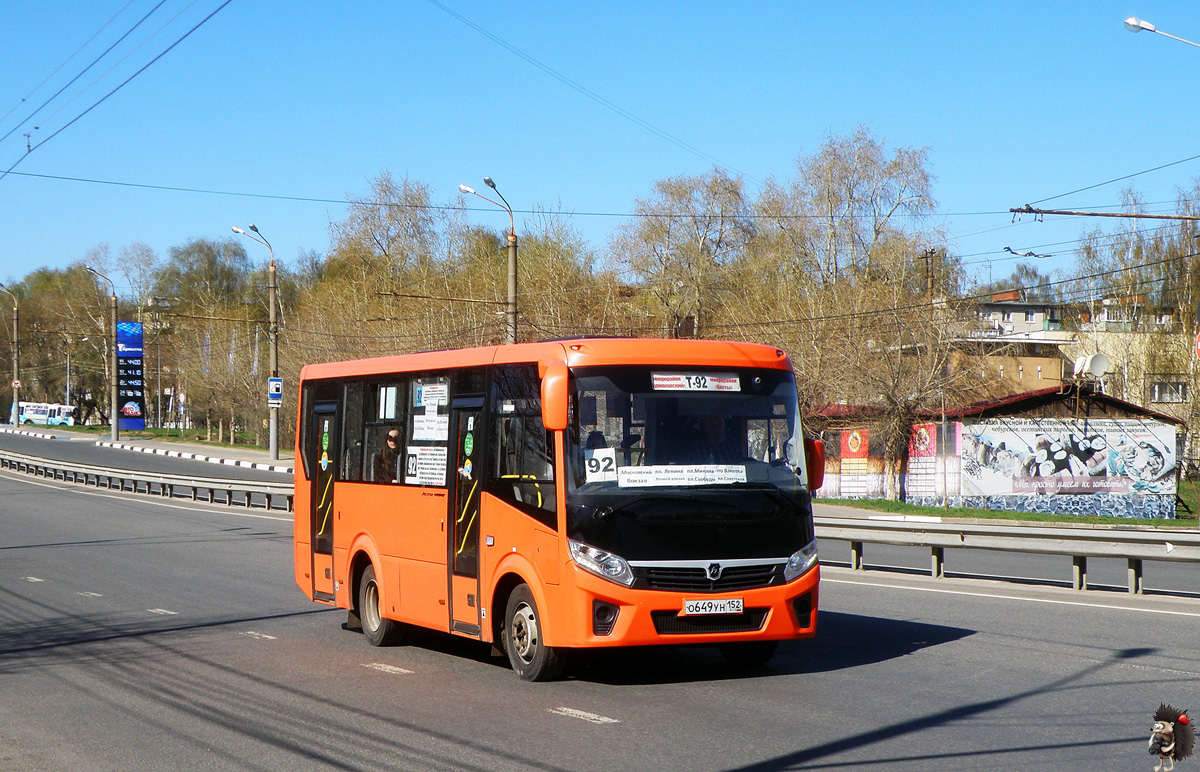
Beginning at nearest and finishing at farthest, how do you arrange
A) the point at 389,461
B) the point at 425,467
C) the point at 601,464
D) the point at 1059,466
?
the point at 601,464
the point at 425,467
the point at 389,461
the point at 1059,466

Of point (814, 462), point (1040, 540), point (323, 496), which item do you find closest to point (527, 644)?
point (814, 462)

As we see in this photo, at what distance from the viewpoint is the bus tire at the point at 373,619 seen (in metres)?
11.0

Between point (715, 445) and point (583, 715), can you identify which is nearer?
point (583, 715)

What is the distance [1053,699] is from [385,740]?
428 centimetres

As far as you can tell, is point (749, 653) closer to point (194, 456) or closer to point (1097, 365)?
point (1097, 365)

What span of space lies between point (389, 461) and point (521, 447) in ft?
7.60

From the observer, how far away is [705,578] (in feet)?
28.2

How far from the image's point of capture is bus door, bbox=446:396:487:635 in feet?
31.5

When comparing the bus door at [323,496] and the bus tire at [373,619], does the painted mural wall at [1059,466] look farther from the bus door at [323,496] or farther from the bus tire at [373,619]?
the bus tire at [373,619]

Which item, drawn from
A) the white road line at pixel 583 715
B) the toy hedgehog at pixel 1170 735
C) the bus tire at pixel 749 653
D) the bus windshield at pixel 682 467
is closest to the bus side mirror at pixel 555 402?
the bus windshield at pixel 682 467

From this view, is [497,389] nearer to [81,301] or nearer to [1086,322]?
[1086,322]

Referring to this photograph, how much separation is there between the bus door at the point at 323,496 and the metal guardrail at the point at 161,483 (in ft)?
57.2

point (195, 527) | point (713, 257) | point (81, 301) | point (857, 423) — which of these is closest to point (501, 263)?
point (713, 257)

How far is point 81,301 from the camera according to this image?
92500 mm
